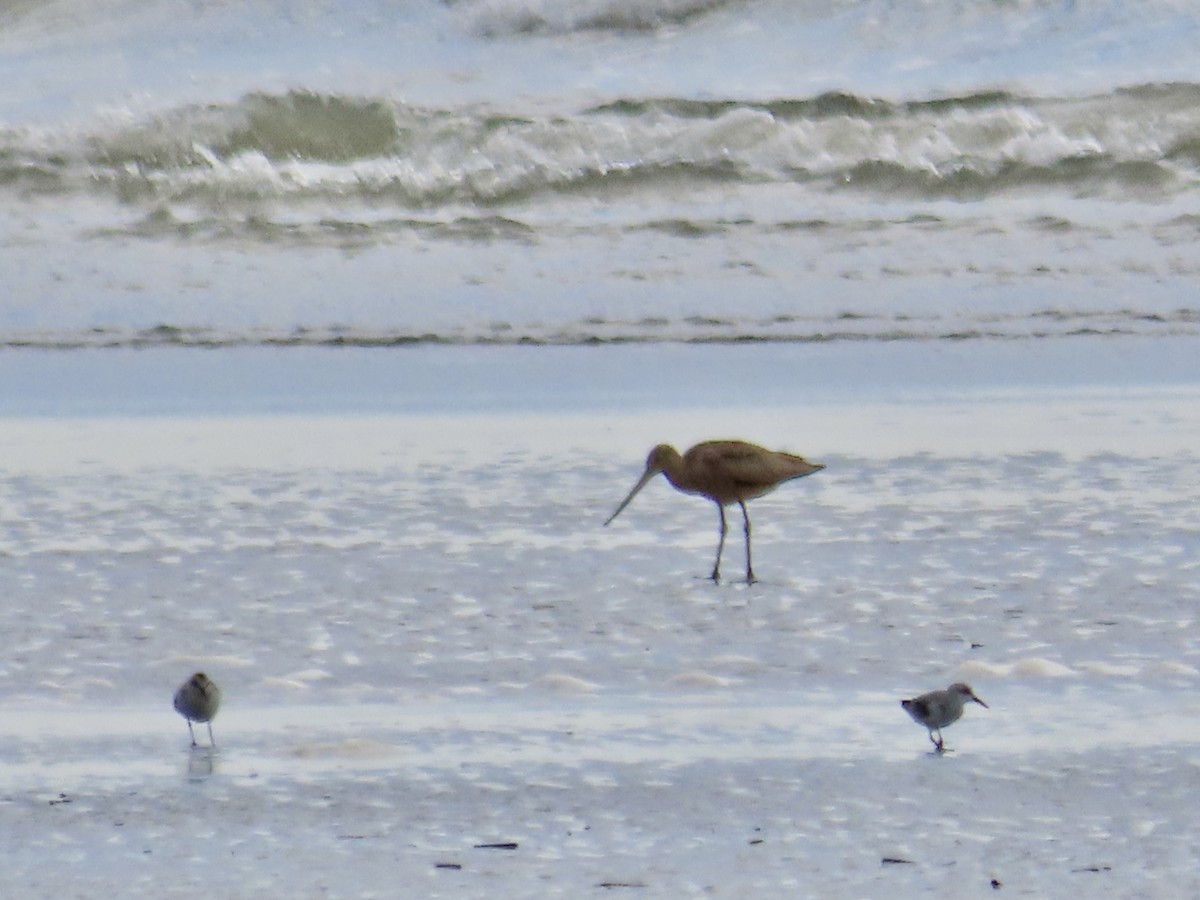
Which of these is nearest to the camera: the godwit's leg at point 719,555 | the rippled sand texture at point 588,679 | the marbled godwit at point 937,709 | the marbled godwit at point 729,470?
the rippled sand texture at point 588,679

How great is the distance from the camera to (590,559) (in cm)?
625

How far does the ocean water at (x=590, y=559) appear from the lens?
140 inches

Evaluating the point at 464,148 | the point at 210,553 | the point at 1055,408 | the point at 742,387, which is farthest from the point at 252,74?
the point at 210,553

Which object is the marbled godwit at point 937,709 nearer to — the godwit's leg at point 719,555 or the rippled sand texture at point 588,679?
the rippled sand texture at point 588,679

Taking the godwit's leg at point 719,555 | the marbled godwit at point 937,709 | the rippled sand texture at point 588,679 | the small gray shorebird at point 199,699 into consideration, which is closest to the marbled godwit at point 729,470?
the godwit's leg at point 719,555

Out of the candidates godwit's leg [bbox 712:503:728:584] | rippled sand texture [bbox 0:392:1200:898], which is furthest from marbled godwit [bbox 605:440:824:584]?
rippled sand texture [bbox 0:392:1200:898]

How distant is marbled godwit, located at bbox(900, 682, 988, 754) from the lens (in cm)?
402

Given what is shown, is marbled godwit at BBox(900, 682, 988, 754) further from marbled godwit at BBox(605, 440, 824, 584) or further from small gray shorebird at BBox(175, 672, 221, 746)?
marbled godwit at BBox(605, 440, 824, 584)

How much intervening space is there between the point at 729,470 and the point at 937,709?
240cm

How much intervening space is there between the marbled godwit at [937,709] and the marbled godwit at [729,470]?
226 cm

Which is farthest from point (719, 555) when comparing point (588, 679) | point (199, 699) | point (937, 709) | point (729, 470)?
point (199, 699)

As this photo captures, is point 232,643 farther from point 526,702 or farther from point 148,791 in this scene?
point 148,791

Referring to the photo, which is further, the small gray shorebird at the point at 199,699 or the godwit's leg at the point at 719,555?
the godwit's leg at the point at 719,555

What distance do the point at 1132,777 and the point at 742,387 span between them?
723 cm
